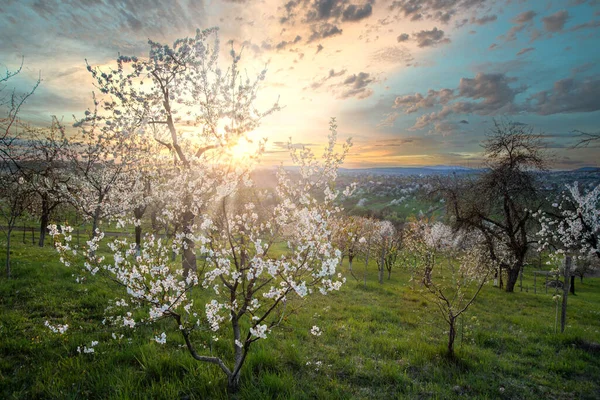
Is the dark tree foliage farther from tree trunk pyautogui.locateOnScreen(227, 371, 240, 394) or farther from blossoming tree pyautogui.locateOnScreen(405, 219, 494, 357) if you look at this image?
tree trunk pyautogui.locateOnScreen(227, 371, 240, 394)

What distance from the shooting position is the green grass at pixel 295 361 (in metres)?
5.79

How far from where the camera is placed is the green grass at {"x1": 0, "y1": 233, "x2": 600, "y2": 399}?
228 inches

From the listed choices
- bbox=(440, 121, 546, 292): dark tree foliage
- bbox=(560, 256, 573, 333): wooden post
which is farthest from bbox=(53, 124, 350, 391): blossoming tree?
bbox=(440, 121, 546, 292): dark tree foliage

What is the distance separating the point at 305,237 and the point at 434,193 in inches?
954

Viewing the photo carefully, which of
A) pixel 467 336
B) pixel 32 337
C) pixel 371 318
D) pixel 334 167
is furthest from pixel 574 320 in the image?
pixel 32 337

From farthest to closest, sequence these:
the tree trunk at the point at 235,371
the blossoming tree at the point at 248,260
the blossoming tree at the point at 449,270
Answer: the blossoming tree at the point at 449,270
the tree trunk at the point at 235,371
the blossoming tree at the point at 248,260

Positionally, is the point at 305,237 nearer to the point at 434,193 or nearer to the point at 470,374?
the point at 470,374

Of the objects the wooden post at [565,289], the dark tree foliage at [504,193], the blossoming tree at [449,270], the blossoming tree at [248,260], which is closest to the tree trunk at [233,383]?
the blossoming tree at [248,260]

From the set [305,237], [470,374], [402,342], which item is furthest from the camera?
[402,342]

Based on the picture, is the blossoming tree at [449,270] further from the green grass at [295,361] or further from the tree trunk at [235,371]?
the tree trunk at [235,371]

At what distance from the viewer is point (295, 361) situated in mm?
7234

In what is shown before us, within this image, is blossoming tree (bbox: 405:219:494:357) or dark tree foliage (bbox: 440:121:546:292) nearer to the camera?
blossoming tree (bbox: 405:219:494:357)

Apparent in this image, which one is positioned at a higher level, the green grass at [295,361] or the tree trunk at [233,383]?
the tree trunk at [233,383]

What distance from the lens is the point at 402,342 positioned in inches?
353
